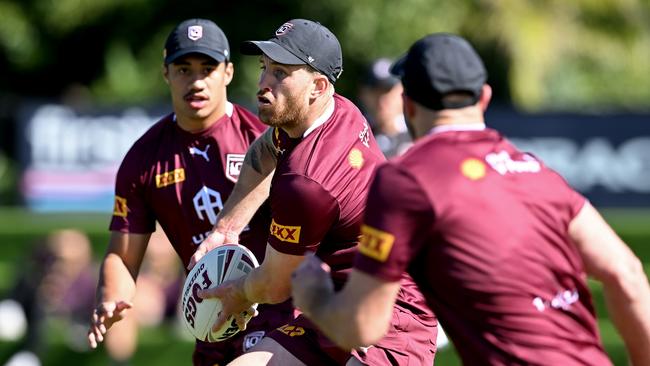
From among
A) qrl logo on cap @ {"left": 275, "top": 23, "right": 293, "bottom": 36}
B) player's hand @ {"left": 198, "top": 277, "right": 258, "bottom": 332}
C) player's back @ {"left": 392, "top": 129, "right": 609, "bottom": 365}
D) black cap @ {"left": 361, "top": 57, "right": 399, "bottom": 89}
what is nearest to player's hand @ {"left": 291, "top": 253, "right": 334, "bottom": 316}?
player's back @ {"left": 392, "top": 129, "right": 609, "bottom": 365}

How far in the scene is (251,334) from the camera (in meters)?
6.77

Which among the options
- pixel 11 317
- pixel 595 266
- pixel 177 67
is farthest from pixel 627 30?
pixel 595 266

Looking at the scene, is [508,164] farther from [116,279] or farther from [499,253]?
[116,279]

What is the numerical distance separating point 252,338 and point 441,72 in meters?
2.60

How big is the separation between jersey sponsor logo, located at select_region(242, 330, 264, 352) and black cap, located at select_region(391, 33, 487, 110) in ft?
7.90

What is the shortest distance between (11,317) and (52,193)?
461 centimetres

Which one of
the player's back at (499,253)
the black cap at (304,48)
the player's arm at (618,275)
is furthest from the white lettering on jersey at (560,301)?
the black cap at (304,48)

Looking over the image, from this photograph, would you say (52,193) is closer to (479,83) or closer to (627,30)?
(627,30)

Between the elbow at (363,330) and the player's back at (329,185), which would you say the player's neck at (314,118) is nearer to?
the player's back at (329,185)

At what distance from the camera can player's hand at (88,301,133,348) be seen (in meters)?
6.73

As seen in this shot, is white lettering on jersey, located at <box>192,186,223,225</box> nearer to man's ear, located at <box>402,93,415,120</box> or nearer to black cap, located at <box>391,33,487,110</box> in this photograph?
man's ear, located at <box>402,93,415,120</box>

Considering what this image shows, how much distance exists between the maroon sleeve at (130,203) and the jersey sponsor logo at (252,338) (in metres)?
0.90

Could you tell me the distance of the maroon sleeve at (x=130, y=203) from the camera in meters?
7.14

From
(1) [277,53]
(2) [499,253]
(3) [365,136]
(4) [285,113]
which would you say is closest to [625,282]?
(2) [499,253]
